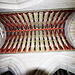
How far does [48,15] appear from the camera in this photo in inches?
143

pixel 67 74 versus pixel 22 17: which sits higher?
pixel 22 17

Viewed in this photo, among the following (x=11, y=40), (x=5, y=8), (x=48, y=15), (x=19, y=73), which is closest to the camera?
(x=19, y=73)

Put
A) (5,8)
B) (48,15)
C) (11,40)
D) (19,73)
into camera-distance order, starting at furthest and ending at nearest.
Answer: (11,40) < (48,15) < (5,8) < (19,73)

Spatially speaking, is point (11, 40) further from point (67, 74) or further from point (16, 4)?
point (67, 74)

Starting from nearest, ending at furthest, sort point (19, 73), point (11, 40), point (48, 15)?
point (19, 73)
point (48, 15)
point (11, 40)

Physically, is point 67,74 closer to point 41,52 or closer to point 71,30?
point 41,52

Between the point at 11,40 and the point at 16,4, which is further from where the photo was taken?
the point at 11,40

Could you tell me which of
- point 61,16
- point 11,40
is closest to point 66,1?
point 61,16

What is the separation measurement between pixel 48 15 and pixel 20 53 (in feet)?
6.97

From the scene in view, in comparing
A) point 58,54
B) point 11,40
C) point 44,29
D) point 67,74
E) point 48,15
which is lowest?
point 67,74

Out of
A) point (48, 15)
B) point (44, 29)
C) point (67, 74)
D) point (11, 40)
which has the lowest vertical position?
point (67, 74)

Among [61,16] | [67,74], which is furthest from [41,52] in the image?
[61,16]

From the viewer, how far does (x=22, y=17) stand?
3.78 meters

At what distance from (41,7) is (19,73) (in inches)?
105
